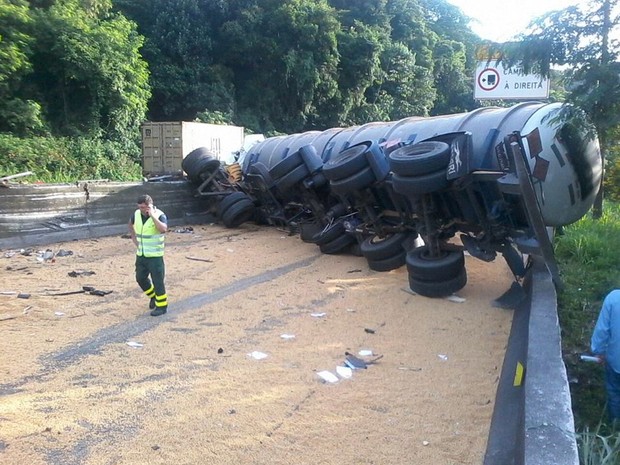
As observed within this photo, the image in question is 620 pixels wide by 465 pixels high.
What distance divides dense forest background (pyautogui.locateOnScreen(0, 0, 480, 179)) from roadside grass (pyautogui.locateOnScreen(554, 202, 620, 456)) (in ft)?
16.9

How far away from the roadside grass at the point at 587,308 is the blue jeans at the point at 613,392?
0.32 feet

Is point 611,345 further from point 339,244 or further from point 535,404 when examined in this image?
point 339,244

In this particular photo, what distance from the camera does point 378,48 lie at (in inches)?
1296

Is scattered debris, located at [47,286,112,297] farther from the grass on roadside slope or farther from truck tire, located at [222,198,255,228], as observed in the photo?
truck tire, located at [222,198,255,228]

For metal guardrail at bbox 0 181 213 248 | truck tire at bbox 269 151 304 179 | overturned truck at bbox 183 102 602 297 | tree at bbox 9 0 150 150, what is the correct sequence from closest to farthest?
overturned truck at bbox 183 102 602 297
metal guardrail at bbox 0 181 213 248
truck tire at bbox 269 151 304 179
tree at bbox 9 0 150 150

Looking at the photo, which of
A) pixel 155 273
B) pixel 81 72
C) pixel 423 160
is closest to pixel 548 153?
pixel 423 160

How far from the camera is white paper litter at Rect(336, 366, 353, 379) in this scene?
481 cm

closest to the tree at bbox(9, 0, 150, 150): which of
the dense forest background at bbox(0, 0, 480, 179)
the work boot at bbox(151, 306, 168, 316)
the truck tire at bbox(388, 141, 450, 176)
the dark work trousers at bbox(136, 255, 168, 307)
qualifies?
the dense forest background at bbox(0, 0, 480, 179)

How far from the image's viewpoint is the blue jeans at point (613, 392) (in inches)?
160

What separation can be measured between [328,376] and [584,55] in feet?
13.7

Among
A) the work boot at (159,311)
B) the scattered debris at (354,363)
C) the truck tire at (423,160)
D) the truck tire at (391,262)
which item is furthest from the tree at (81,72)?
the scattered debris at (354,363)

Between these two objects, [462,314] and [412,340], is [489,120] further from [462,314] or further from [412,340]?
[412,340]

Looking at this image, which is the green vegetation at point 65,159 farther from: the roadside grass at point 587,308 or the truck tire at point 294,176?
the roadside grass at point 587,308

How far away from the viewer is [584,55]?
234 inches
